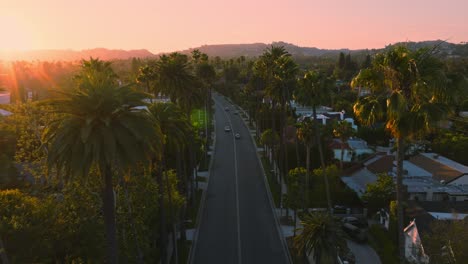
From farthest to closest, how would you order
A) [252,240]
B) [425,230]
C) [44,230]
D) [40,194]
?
[252,240] < [425,230] < [40,194] < [44,230]

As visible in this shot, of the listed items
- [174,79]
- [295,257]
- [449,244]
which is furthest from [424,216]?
[174,79]

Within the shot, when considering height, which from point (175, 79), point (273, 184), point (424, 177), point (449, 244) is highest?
point (175, 79)

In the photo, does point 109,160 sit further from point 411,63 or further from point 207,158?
point 207,158

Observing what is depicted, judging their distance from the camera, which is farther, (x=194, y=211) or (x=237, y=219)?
(x=194, y=211)

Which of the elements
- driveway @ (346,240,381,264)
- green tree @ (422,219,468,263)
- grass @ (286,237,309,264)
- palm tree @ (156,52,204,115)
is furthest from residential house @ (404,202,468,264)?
palm tree @ (156,52,204,115)

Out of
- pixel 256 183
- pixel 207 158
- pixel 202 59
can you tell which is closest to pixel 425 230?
pixel 256 183

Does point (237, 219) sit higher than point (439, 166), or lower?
lower

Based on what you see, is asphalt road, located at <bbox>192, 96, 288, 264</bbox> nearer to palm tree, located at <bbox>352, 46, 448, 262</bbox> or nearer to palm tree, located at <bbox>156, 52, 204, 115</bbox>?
palm tree, located at <bbox>156, 52, 204, 115</bbox>

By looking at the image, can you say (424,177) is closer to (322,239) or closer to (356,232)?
(356,232)
